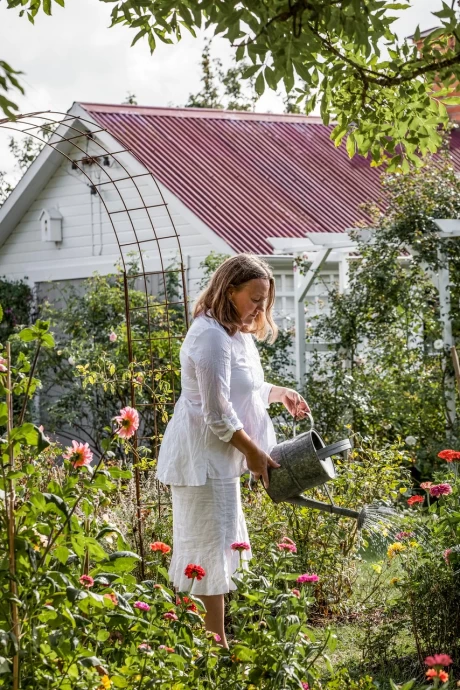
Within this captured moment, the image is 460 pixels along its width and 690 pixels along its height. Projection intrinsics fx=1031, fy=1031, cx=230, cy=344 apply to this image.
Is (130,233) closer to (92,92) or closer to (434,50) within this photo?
(92,92)

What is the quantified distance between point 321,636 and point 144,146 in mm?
8965

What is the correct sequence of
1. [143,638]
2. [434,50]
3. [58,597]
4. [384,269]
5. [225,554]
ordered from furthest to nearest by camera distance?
[384,269]
[225,554]
[434,50]
[143,638]
[58,597]

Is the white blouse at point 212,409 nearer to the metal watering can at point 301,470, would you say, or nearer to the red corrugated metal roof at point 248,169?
the metal watering can at point 301,470

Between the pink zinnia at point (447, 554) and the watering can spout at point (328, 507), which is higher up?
the watering can spout at point (328, 507)

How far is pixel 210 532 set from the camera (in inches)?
153

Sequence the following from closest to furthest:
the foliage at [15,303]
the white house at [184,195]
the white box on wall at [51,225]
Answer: the white house at [184,195] < the foliage at [15,303] < the white box on wall at [51,225]

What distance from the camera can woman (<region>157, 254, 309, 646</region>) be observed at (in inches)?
150

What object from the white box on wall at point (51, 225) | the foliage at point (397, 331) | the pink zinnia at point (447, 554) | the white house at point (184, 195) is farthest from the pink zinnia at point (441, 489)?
the white box on wall at point (51, 225)

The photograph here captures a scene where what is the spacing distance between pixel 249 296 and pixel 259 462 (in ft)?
2.05

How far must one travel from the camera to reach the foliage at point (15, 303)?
13031mm

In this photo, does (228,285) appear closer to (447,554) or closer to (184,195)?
(447,554)

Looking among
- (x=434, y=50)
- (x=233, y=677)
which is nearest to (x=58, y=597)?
(x=233, y=677)

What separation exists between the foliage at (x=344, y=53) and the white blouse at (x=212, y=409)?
87 centimetres

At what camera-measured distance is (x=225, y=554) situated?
3.89m
